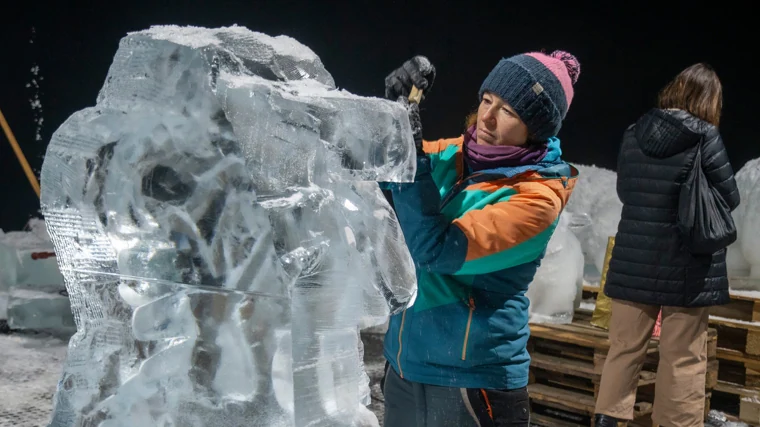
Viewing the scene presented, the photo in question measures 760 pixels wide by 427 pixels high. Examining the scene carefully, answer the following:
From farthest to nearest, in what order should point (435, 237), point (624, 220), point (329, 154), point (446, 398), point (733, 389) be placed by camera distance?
point (733, 389) < point (624, 220) < point (446, 398) < point (435, 237) < point (329, 154)

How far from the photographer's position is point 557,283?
4.02 metres

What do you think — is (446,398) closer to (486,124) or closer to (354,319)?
(354,319)

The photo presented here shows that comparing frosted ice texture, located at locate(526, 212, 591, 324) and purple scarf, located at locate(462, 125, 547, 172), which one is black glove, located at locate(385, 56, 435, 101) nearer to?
purple scarf, located at locate(462, 125, 547, 172)

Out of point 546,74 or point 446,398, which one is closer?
point 446,398

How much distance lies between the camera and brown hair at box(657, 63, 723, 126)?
125 inches

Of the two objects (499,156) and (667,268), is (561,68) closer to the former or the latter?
(499,156)

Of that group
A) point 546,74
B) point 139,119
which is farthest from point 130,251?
point 546,74

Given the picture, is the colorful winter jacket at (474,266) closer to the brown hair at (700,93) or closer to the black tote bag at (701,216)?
the black tote bag at (701,216)

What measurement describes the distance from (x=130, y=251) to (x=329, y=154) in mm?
445

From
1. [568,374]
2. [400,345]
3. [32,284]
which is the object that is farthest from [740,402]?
[32,284]

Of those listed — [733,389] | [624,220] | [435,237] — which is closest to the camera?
[435,237]

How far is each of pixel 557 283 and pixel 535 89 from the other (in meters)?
2.40

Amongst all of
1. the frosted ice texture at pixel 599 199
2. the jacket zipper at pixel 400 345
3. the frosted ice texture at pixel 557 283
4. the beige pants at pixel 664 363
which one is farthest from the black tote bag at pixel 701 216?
the frosted ice texture at pixel 599 199

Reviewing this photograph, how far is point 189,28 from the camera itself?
59.1 inches
